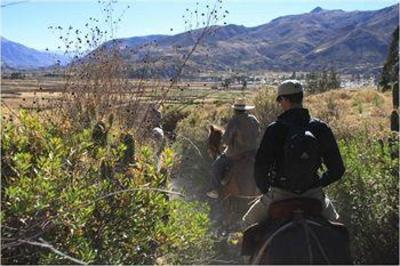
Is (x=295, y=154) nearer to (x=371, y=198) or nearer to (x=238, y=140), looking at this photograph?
(x=371, y=198)

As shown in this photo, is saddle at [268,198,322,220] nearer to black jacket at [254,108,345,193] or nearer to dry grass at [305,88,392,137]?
black jacket at [254,108,345,193]

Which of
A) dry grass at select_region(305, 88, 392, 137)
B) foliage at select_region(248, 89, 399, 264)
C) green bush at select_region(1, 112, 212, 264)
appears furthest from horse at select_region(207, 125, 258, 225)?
green bush at select_region(1, 112, 212, 264)

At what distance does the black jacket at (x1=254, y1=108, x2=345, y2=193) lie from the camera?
234 inches

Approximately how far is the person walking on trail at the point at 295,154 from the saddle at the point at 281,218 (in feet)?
0.40

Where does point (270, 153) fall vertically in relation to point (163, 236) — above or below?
above

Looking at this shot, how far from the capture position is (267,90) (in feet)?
76.9

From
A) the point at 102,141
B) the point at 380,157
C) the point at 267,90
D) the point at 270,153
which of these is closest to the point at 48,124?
the point at 102,141

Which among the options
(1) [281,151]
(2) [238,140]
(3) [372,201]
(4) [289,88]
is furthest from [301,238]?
(2) [238,140]

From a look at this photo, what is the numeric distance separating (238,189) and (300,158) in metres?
6.61

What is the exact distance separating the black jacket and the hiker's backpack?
0.07 meters

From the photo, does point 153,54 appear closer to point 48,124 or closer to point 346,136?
point 48,124

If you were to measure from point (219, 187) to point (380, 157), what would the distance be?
429cm

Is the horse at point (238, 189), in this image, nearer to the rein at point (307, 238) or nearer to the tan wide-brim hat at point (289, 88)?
the tan wide-brim hat at point (289, 88)

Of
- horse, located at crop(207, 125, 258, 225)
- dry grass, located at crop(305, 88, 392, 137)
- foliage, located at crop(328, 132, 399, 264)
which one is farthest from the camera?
dry grass, located at crop(305, 88, 392, 137)
